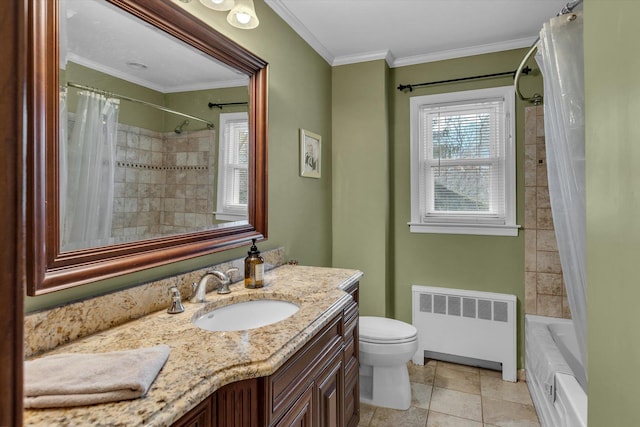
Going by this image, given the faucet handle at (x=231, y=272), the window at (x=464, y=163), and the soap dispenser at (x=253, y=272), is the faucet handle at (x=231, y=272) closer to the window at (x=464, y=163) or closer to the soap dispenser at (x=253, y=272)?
the soap dispenser at (x=253, y=272)

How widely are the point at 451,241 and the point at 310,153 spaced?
1389mm

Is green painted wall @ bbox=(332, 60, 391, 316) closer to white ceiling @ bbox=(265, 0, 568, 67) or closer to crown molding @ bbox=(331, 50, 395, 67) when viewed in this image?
crown molding @ bbox=(331, 50, 395, 67)

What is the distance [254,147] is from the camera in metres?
1.94

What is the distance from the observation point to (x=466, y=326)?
277 centimetres


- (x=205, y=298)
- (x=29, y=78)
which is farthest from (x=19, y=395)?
(x=205, y=298)

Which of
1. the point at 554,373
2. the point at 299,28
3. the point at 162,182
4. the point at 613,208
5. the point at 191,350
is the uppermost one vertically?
the point at 299,28

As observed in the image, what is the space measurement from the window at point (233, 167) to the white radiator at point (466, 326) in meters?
1.80

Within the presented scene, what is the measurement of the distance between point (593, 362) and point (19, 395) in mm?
1171

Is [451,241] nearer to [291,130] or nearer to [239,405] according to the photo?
[291,130]

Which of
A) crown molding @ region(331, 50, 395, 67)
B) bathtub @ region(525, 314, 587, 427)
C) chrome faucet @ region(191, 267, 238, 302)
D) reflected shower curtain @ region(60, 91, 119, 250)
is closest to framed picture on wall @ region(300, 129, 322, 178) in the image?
crown molding @ region(331, 50, 395, 67)

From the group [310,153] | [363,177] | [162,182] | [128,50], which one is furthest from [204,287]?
[363,177]

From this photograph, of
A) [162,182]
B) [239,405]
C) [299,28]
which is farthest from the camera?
[299,28]

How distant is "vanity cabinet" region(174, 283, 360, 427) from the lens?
904mm

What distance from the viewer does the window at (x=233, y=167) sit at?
1.72 meters
